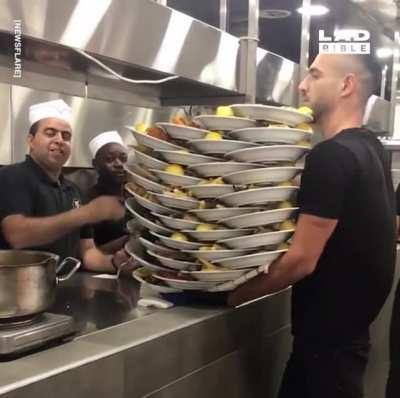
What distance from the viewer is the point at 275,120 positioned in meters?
1.04

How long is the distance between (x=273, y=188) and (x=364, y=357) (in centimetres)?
43

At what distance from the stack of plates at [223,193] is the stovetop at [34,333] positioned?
10.8 inches

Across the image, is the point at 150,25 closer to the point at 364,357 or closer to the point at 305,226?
the point at 305,226

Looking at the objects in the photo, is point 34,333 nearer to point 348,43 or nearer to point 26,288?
point 26,288

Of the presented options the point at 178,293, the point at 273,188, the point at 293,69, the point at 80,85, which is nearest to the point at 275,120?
the point at 273,188

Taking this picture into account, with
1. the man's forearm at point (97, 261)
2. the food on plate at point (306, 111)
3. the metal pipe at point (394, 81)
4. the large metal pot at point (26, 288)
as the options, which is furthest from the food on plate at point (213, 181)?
the metal pipe at point (394, 81)

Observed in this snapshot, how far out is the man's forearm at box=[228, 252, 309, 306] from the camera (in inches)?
40.4

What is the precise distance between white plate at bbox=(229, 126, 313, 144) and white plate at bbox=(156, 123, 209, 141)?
0.19 feet

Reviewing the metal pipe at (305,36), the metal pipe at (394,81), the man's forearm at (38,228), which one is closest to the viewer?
the man's forearm at (38,228)

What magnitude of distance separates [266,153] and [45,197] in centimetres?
97

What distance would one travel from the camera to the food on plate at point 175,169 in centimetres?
104

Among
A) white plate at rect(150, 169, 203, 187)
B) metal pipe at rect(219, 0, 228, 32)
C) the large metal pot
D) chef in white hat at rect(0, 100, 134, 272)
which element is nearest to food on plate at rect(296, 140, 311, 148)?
white plate at rect(150, 169, 203, 187)

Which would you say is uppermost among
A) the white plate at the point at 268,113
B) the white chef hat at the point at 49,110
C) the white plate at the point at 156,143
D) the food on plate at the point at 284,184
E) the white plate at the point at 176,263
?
the white chef hat at the point at 49,110

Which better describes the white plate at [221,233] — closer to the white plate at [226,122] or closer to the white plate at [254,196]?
the white plate at [254,196]
